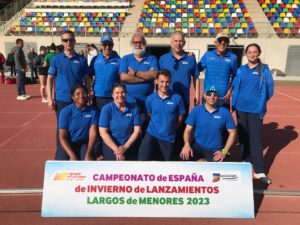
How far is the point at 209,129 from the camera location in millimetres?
4152

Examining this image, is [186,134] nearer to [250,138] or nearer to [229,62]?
[250,138]

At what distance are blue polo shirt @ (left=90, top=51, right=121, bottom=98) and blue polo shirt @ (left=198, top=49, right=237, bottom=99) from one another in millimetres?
1381

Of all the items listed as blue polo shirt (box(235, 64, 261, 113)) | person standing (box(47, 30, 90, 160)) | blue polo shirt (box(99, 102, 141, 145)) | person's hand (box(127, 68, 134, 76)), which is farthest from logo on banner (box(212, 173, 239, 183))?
person standing (box(47, 30, 90, 160))

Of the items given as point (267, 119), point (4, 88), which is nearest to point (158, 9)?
point (4, 88)

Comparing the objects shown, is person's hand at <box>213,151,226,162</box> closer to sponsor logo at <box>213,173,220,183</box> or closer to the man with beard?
sponsor logo at <box>213,173,220,183</box>

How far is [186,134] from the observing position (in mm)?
4176

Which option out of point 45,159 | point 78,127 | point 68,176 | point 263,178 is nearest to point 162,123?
point 78,127

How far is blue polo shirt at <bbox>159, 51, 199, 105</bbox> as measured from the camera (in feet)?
15.1

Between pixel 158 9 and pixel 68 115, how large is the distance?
70.8 ft

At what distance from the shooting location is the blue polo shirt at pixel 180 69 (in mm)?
4605

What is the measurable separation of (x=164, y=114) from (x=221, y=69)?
117 cm

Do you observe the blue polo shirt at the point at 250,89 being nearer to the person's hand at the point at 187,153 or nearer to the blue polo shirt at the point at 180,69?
the blue polo shirt at the point at 180,69

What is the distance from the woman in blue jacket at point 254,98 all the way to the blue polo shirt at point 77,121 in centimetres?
210

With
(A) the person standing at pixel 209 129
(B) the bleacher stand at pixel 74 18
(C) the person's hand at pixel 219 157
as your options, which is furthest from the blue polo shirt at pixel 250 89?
(B) the bleacher stand at pixel 74 18
